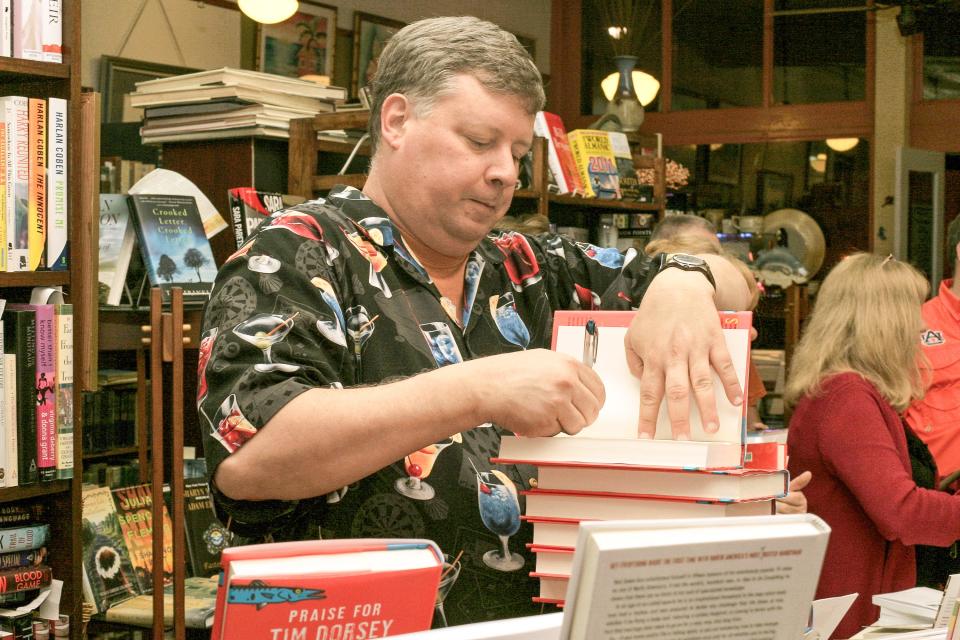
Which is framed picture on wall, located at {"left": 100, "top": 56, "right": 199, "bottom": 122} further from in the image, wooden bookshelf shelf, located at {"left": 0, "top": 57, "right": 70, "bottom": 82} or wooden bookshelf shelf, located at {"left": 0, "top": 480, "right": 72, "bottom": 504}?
wooden bookshelf shelf, located at {"left": 0, "top": 480, "right": 72, "bottom": 504}

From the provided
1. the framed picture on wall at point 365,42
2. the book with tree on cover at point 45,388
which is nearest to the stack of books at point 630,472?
the book with tree on cover at point 45,388

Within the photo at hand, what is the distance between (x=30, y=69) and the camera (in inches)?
91.6

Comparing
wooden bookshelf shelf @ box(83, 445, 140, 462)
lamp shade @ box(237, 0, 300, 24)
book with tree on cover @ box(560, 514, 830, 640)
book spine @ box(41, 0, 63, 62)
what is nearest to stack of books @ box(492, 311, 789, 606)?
book with tree on cover @ box(560, 514, 830, 640)

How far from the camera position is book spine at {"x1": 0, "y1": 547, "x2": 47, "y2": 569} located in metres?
2.42

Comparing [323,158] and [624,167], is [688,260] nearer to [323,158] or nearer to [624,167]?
[323,158]

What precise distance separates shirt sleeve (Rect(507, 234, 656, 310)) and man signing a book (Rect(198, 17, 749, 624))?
93mm

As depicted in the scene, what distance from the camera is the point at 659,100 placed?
7434mm

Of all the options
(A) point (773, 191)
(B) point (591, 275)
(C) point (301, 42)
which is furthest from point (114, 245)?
(A) point (773, 191)

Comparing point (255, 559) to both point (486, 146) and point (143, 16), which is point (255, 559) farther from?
point (143, 16)

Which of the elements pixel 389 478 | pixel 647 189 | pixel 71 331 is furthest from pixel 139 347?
pixel 647 189

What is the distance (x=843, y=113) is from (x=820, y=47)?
18.8 inches

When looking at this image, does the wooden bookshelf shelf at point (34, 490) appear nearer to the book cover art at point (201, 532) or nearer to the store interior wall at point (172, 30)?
the book cover art at point (201, 532)

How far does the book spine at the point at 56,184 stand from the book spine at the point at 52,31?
3.9 inches

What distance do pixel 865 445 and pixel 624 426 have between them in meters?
1.60
